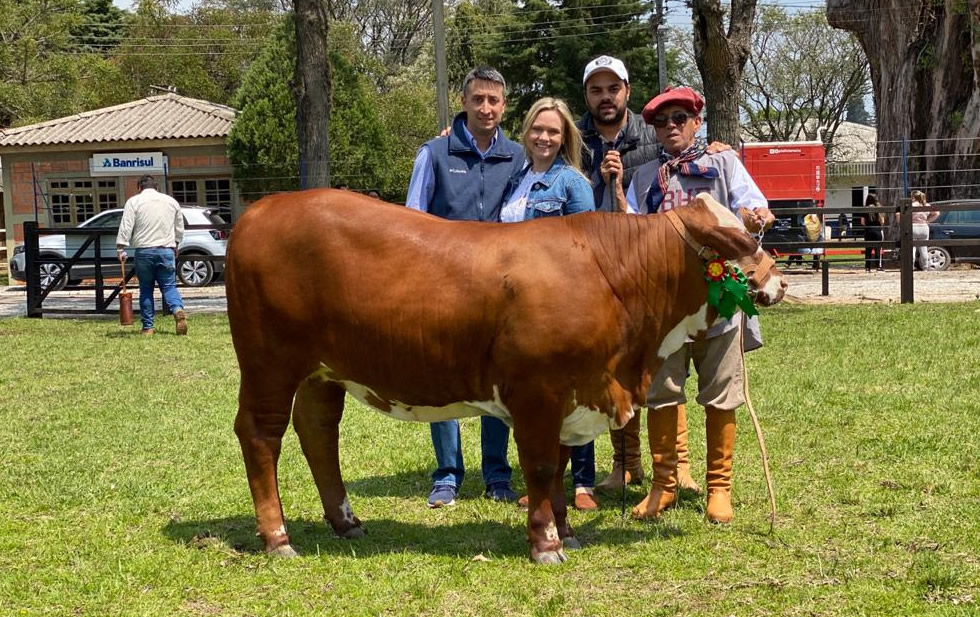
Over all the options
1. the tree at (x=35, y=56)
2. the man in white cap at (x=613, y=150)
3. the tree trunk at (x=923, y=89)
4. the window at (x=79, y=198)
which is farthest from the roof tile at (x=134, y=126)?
the man in white cap at (x=613, y=150)

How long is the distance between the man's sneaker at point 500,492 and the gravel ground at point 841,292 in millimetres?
11371

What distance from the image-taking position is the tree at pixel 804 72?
5072 cm

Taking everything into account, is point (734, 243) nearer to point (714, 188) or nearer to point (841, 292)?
point (714, 188)

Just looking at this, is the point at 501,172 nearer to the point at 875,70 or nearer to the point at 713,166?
the point at 713,166

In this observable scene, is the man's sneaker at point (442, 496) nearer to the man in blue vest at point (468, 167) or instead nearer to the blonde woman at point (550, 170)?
the man in blue vest at point (468, 167)

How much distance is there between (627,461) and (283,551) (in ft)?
7.31

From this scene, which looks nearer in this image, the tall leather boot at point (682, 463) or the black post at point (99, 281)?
the tall leather boot at point (682, 463)

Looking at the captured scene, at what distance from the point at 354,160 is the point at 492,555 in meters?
25.6

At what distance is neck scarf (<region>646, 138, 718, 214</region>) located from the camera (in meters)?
5.56

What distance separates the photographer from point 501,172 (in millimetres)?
5973

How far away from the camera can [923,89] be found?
28359mm

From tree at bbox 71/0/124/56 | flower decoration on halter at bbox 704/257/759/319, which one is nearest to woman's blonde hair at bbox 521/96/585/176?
flower decoration on halter at bbox 704/257/759/319

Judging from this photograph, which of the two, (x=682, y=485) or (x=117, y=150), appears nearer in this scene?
(x=682, y=485)

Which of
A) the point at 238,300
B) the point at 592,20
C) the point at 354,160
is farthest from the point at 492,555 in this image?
the point at 592,20
